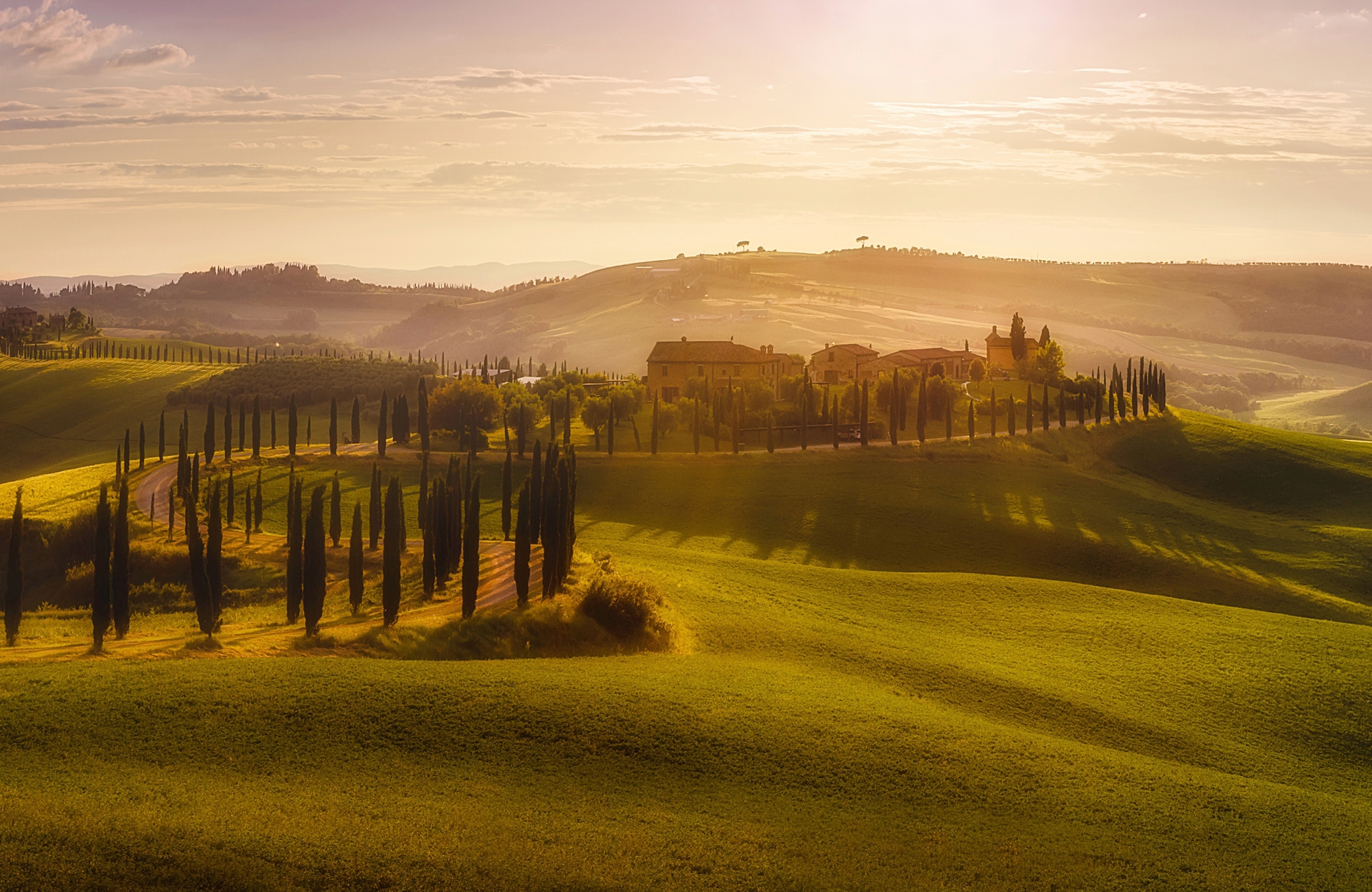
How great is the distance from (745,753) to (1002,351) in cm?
11998

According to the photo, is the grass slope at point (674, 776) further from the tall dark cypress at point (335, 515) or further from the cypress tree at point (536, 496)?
the tall dark cypress at point (335, 515)

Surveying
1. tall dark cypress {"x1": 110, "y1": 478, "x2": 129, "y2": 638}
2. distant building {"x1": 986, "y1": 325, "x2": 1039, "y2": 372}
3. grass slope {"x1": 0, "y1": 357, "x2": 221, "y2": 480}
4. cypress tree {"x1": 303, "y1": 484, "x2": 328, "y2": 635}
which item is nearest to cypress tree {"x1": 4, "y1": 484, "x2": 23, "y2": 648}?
tall dark cypress {"x1": 110, "y1": 478, "x2": 129, "y2": 638}

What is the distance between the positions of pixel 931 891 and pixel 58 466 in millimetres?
105968

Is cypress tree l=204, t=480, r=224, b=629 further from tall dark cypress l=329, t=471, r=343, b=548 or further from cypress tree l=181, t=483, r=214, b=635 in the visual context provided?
tall dark cypress l=329, t=471, r=343, b=548

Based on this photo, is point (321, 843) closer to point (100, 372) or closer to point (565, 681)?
point (565, 681)

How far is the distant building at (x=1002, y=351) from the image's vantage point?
134 metres

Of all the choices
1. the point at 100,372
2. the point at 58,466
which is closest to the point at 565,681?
the point at 58,466

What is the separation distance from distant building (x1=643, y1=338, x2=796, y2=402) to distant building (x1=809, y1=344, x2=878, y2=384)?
468 inches

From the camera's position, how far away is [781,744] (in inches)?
1043

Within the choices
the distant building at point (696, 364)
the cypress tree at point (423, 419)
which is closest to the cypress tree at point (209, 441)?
the cypress tree at point (423, 419)

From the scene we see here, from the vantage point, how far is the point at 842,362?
450 feet

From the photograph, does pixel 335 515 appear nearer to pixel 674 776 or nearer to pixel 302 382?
pixel 674 776

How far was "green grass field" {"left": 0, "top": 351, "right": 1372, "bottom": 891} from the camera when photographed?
2038 centimetres

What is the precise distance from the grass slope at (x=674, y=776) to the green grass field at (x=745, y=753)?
89 mm
